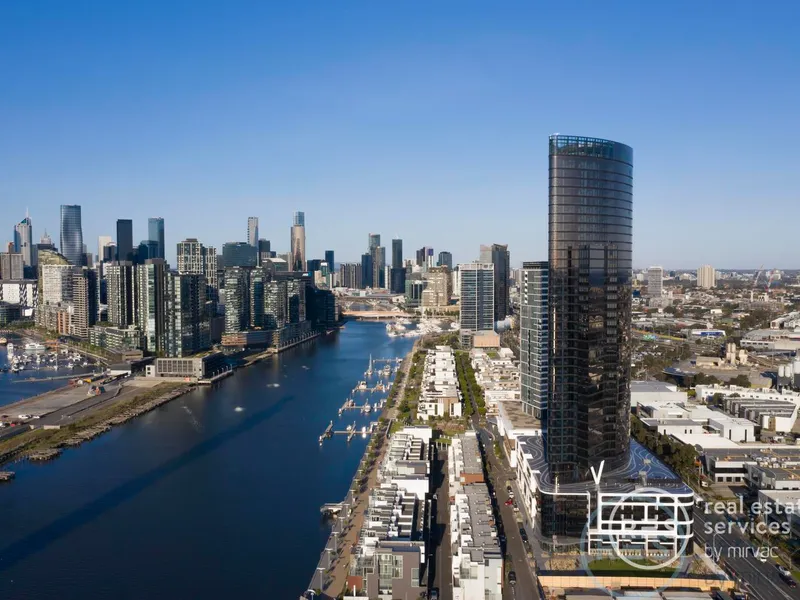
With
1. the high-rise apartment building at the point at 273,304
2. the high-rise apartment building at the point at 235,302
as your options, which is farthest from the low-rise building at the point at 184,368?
the high-rise apartment building at the point at 273,304

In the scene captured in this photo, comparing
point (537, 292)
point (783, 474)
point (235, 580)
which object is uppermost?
point (537, 292)

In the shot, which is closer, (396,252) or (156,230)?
(156,230)

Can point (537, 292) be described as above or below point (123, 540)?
above

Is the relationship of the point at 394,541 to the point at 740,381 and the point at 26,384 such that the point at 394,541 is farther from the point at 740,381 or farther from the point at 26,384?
the point at 26,384

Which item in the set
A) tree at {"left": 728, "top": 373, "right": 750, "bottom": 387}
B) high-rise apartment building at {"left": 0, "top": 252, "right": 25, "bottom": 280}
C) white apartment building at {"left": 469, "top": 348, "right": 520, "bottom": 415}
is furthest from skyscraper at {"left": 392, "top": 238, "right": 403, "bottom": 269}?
tree at {"left": 728, "top": 373, "right": 750, "bottom": 387}

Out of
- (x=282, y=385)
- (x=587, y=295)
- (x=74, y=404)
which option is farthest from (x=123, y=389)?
(x=587, y=295)

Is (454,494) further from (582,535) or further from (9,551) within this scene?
(9,551)

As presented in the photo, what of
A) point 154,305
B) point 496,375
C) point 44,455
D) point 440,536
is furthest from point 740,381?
point 154,305
